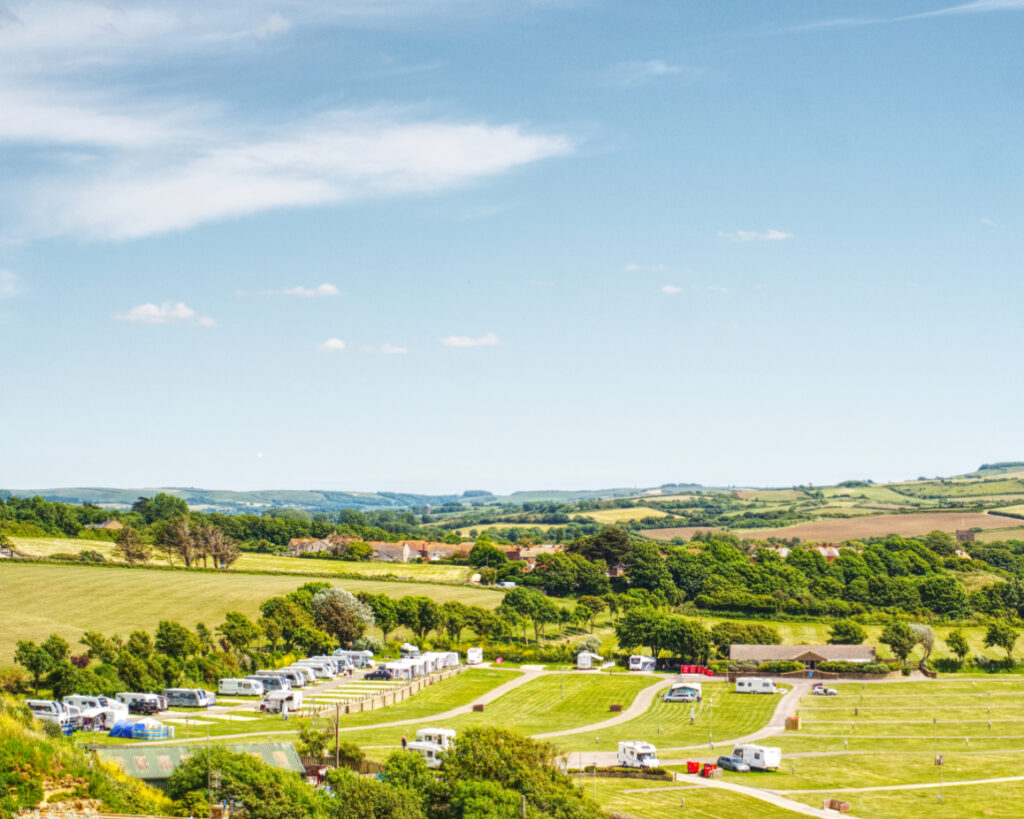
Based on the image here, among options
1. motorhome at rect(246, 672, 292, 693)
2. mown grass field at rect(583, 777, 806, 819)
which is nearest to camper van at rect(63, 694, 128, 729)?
motorhome at rect(246, 672, 292, 693)

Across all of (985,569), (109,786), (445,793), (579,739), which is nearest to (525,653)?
(579,739)

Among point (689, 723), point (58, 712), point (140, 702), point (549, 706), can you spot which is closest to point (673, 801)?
point (689, 723)

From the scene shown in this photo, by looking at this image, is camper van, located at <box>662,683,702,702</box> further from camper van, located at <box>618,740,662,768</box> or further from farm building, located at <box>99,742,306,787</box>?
farm building, located at <box>99,742,306,787</box>

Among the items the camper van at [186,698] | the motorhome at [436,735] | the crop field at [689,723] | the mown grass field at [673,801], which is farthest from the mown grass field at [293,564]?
the mown grass field at [673,801]

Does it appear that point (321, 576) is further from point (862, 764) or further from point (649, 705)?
point (862, 764)

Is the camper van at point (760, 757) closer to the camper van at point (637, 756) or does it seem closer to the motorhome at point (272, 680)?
the camper van at point (637, 756)

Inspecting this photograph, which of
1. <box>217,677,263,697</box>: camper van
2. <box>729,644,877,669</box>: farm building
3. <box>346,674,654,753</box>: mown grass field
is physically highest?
<box>217,677,263,697</box>: camper van

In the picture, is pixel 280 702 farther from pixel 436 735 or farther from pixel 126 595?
pixel 126 595

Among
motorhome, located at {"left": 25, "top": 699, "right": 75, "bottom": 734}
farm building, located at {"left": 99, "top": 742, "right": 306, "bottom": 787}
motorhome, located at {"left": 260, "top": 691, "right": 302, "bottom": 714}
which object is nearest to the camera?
farm building, located at {"left": 99, "top": 742, "right": 306, "bottom": 787}
